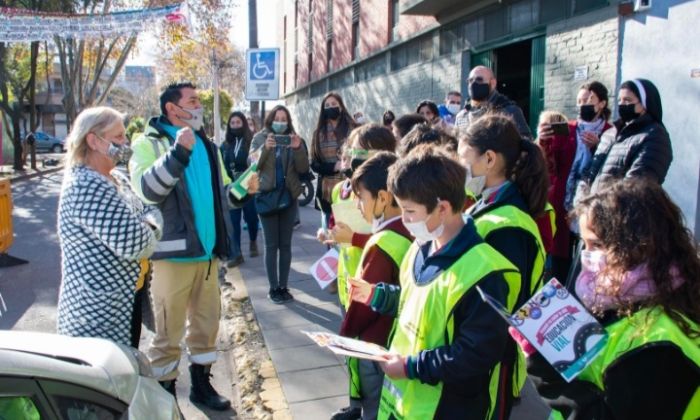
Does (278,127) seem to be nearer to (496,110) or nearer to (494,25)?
(496,110)

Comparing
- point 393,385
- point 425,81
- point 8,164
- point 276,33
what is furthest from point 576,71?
point 276,33

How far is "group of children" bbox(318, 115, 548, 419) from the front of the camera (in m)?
1.97

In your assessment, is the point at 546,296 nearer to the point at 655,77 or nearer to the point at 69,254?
the point at 69,254

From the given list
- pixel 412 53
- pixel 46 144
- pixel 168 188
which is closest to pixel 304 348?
pixel 168 188

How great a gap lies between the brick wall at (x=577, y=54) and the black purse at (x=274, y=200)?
4360 millimetres

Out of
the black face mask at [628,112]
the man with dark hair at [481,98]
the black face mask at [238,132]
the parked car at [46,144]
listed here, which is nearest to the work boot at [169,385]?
the man with dark hair at [481,98]

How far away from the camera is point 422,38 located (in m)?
14.3

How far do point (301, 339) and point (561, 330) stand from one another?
367cm

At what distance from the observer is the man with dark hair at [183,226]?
355 centimetres

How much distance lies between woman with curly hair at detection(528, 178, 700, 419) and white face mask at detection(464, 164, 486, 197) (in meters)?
0.90

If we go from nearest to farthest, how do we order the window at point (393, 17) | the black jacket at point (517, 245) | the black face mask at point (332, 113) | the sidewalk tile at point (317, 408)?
the black jacket at point (517, 245), the sidewalk tile at point (317, 408), the black face mask at point (332, 113), the window at point (393, 17)

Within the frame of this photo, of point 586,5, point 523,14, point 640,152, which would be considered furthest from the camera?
point 523,14

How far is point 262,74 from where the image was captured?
30.8 feet

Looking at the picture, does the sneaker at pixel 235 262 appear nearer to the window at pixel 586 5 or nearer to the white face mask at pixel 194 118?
the white face mask at pixel 194 118
